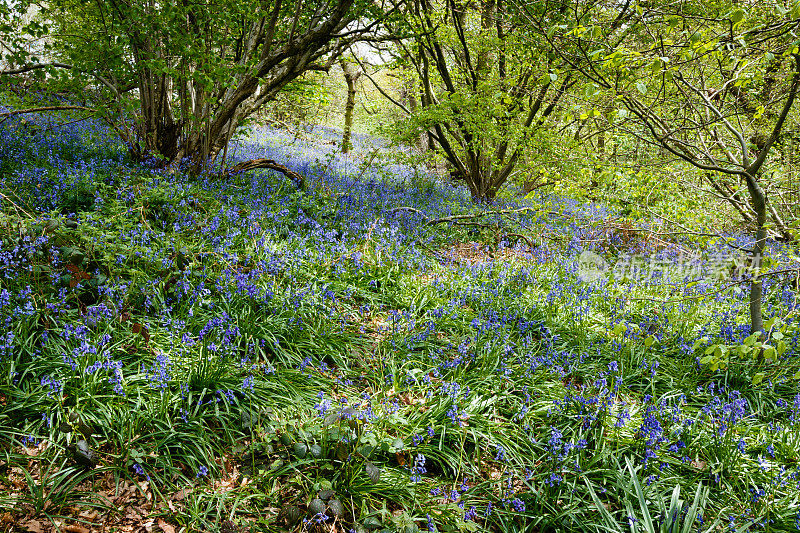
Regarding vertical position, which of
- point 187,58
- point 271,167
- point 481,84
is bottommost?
point 271,167

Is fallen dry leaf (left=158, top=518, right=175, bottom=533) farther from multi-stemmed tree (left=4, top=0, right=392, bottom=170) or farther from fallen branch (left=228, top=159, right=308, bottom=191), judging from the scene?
fallen branch (left=228, top=159, right=308, bottom=191)

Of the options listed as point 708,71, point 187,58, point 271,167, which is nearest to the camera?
point 187,58

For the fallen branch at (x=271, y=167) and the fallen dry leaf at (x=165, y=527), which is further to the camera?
the fallen branch at (x=271, y=167)

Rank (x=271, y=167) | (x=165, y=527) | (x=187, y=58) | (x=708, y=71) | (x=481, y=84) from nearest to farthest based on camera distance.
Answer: (x=165, y=527) < (x=187, y=58) < (x=271, y=167) < (x=481, y=84) < (x=708, y=71)

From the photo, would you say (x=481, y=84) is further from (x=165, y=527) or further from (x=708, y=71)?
(x=165, y=527)

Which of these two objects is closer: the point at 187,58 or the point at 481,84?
the point at 187,58

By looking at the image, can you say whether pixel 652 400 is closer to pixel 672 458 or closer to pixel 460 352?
pixel 672 458

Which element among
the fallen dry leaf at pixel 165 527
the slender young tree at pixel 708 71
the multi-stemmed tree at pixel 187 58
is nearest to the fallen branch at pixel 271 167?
the multi-stemmed tree at pixel 187 58

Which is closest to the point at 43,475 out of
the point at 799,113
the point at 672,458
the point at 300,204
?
the point at 672,458

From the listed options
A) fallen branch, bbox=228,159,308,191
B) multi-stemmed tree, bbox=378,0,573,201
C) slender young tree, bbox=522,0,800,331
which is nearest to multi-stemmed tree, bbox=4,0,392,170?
fallen branch, bbox=228,159,308,191

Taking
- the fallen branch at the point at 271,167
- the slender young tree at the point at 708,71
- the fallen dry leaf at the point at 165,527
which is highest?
the slender young tree at the point at 708,71

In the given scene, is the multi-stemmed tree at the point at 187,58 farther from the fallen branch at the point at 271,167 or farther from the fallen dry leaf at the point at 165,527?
the fallen dry leaf at the point at 165,527

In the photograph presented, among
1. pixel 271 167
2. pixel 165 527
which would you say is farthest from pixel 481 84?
pixel 165 527

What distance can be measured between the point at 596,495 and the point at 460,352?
144 cm
